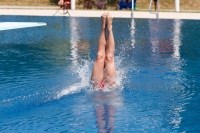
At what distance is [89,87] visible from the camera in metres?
9.56

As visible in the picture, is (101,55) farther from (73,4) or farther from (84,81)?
(73,4)

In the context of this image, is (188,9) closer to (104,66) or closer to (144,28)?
(144,28)

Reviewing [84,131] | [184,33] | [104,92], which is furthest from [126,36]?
[84,131]

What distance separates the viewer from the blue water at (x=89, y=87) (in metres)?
7.77

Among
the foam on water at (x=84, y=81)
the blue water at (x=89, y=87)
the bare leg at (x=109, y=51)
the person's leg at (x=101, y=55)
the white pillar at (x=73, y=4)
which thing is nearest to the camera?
the blue water at (x=89, y=87)

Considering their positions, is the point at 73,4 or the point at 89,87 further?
the point at 73,4

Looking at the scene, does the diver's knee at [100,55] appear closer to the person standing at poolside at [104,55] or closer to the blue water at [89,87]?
the person standing at poolside at [104,55]

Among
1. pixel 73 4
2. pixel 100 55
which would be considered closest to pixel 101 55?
pixel 100 55

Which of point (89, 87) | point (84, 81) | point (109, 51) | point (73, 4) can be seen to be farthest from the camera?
point (73, 4)

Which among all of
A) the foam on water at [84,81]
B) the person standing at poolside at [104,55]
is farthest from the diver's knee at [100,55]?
the foam on water at [84,81]

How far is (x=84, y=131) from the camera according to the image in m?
7.32

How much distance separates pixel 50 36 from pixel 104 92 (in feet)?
29.4

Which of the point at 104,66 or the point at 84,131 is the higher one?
the point at 104,66

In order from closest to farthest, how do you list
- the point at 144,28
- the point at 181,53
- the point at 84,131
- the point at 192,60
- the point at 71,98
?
the point at 84,131 → the point at 71,98 → the point at 192,60 → the point at 181,53 → the point at 144,28
